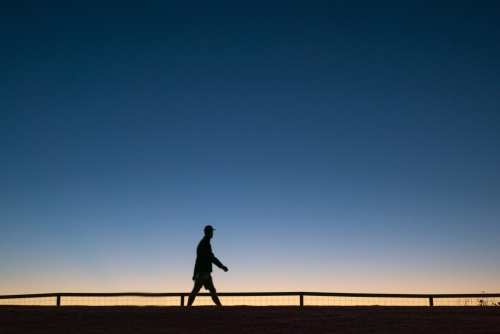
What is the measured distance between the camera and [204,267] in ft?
42.5

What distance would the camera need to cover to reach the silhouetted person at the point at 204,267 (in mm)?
12938

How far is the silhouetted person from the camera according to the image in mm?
12938
